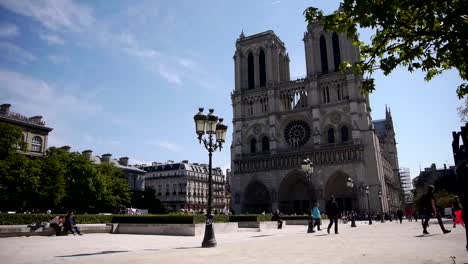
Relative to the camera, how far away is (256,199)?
2320 inches

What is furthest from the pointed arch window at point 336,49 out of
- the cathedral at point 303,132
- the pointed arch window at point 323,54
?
the pointed arch window at point 323,54

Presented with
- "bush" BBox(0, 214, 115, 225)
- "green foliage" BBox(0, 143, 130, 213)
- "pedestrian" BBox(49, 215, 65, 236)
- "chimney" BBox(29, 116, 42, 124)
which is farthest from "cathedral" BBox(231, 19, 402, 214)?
"pedestrian" BBox(49, 215, 65, 236)

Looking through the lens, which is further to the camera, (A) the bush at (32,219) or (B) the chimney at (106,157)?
(B) the chimney at (106,157)

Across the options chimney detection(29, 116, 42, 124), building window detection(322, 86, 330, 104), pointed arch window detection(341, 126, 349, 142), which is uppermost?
building window detection(322, 86, 330, 104)

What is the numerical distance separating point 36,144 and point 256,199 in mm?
33928

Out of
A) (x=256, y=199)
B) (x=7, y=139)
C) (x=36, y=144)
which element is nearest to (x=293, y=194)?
(x=256, y=199)

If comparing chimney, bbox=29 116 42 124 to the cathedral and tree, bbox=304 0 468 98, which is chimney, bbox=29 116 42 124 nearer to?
the cathedral

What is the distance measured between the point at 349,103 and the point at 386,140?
35978 millimetres

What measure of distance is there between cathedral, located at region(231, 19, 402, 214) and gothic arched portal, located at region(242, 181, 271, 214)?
0.16 metres

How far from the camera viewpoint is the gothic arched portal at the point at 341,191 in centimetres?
5106

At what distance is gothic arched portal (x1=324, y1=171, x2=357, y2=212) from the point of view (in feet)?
168

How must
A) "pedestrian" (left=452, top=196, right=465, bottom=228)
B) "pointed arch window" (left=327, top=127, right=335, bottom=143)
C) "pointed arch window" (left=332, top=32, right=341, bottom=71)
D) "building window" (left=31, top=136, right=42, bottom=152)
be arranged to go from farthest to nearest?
1. "pointed arch window" (left=332, top=32, right=341, bottom=71)
2. "pointed arch window" (left=327, top=127, right=335, bottom=143)
3. "building window" (left=31, top=136, right=42, bottom=152)
4. "pedestrian" (left=452, top=196, right=465, bottom=228)

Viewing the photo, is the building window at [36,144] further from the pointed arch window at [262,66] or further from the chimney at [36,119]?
the pointed arch window at [262,66]

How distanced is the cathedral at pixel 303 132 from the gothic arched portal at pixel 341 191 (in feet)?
0.44
